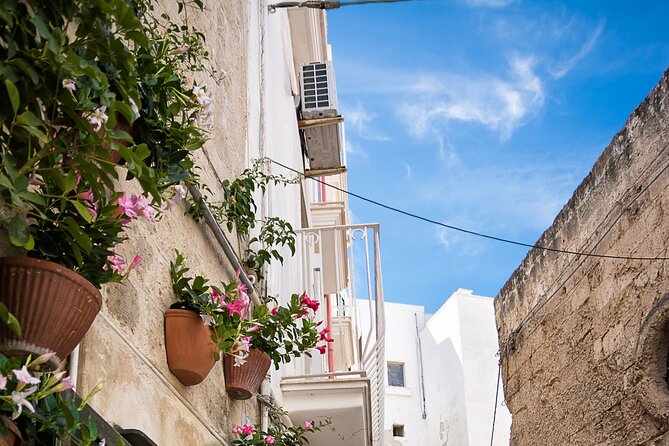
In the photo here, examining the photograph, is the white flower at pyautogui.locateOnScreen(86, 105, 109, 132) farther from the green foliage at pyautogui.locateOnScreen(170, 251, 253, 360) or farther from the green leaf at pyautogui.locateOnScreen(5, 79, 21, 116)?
the green foliage at pyautogui.locateOnScreen(170, 251, 253, 360)

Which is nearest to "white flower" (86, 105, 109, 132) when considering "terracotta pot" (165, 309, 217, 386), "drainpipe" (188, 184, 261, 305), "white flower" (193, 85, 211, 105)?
"white flower" (193, 85, 211, 105)

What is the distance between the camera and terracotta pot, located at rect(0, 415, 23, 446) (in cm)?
164

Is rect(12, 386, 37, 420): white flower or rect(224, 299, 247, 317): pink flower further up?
rect(224, 299, 247, 317): pink flower

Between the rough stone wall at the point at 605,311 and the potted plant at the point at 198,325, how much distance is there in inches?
136

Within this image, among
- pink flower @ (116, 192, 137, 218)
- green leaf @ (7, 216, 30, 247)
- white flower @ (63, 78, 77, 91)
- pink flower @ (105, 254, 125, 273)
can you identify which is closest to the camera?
green leaf @ (7, 216, 30, 247)

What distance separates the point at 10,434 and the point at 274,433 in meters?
2.42

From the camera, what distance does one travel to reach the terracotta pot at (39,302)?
177 centimetres

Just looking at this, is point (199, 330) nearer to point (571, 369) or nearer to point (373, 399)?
point (373, 399)

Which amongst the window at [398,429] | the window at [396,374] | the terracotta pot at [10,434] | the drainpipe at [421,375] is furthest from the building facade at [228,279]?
the drainpipe at [421,375]

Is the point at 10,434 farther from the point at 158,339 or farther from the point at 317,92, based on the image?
the point at 317,92

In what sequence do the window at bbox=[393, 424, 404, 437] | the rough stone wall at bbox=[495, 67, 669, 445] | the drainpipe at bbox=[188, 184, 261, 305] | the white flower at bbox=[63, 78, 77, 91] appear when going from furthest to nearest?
1. the window at bbox=[393, 424, 404, 437]
2. the rough stone wall at bbox=[495, 67, 669, 445]
3. the drainpipe at bbox=[188, 184, 261, 305]
4. the white flower at bbox=[63, 78, 77, 91]

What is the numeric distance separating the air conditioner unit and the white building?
11.4m

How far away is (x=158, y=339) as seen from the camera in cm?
289

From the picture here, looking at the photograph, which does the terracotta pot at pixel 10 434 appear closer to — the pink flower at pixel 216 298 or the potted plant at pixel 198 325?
the potted plant at pixel 198 325
